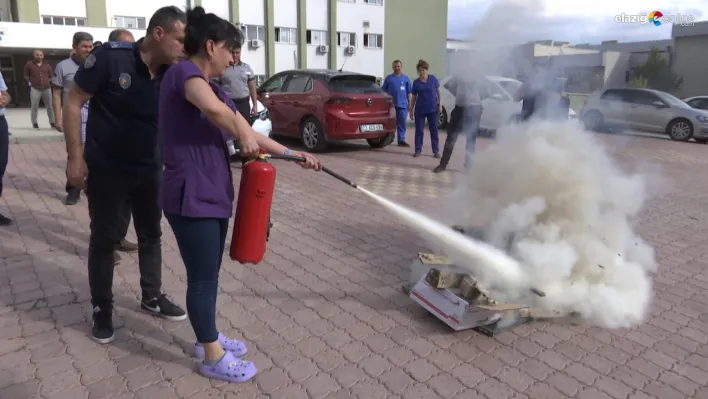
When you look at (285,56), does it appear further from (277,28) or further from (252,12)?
(252,12)

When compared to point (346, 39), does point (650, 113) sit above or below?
below

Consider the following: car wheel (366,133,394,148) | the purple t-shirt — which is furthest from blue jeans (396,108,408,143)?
the purple t-shirt

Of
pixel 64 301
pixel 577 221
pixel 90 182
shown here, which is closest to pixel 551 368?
pixel 577 221

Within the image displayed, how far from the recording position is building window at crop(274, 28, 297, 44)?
35.3 m

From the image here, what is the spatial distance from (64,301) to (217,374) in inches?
64.0

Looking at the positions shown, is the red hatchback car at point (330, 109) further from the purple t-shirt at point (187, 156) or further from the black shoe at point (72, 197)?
the purple t-shirt at point (187, 156)

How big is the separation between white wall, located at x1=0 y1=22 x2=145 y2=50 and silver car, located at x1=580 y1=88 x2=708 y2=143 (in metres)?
20.3

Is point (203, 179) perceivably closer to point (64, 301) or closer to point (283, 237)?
point (64, 301)

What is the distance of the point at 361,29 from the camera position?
38719 millimetres

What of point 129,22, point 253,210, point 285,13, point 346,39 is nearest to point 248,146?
point 253,210

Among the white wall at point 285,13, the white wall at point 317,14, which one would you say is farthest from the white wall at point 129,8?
the white wall at point 317,14

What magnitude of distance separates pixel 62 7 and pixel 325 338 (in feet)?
101

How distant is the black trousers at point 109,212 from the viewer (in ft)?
9.84

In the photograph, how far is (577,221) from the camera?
393 cm
